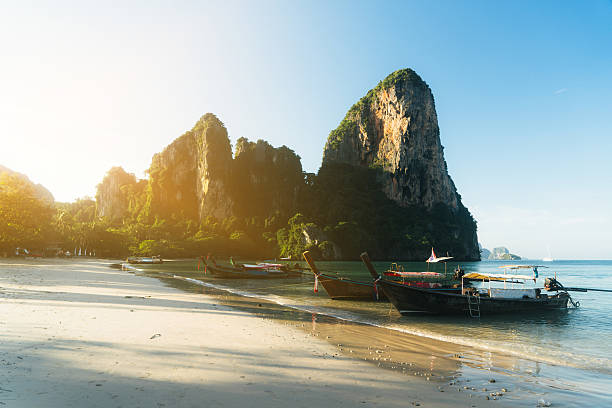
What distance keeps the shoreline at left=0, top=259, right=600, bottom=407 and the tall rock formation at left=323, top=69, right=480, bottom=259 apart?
117 metres

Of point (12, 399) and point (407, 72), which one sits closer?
point (12, 399)

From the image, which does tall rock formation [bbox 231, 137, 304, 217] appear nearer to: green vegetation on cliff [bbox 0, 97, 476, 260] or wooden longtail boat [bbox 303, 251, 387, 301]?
green vegetation on cliff [bbox 0, 97, 476, 260]

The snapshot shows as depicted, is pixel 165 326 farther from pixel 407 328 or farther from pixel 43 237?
pixel 43 237

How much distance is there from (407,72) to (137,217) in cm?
12174

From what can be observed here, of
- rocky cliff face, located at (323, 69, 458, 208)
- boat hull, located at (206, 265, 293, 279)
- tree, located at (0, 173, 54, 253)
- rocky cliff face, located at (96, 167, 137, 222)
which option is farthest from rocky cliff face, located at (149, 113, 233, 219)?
boat hull, located at (206, 265, 293, 279)

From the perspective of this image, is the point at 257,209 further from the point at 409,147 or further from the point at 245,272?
the point at 245,272

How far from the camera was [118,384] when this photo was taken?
4859 mm

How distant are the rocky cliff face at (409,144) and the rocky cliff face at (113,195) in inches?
4279

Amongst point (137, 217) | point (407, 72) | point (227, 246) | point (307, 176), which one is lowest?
point (227, 246)

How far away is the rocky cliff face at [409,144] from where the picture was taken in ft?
394

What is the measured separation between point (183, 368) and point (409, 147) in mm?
123413

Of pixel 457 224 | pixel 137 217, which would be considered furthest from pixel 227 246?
pixel 457 224

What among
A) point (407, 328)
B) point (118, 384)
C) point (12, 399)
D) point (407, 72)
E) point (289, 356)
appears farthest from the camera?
point (407, 72)

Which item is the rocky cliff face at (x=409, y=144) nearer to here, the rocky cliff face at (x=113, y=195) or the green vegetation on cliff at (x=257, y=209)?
the green vegetation on cliff at (x=257, y=209)
